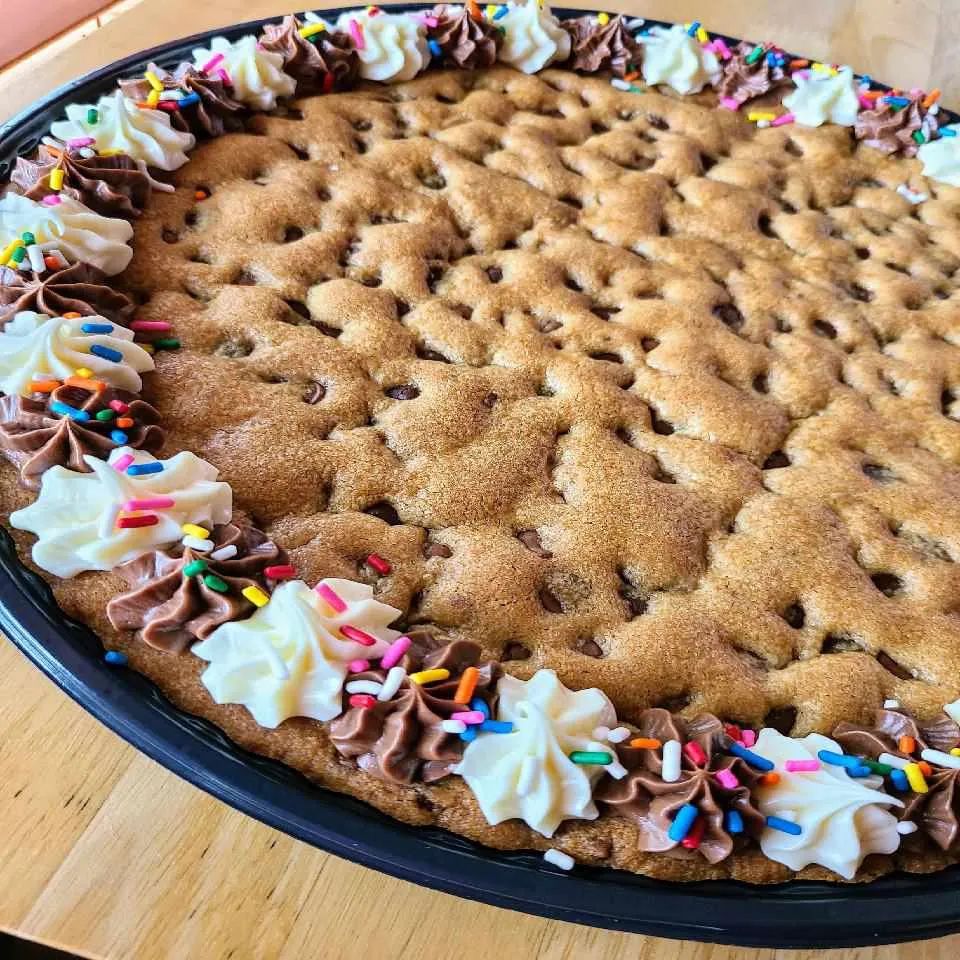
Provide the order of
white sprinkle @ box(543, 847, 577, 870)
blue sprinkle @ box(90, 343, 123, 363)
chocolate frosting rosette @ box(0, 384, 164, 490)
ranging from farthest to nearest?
blue sprinkle @ box(90, 343, 123, 363) < chocolate frosting rosette @ box(0, 384, 164, 490) < white sprinkle @ box(543, 847, 577, 870)

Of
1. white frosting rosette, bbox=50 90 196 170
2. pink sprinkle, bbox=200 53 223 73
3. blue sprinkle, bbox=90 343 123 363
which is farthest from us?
pink sprinkle, bbox=200 53 223 73

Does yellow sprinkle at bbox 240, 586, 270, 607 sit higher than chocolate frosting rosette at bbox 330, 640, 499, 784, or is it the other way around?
yellow sprinkle at bbox 240, 586, 270, 607

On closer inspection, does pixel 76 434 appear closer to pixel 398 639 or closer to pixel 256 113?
pixel 398 639

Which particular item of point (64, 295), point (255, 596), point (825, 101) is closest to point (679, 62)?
point (825, 101)

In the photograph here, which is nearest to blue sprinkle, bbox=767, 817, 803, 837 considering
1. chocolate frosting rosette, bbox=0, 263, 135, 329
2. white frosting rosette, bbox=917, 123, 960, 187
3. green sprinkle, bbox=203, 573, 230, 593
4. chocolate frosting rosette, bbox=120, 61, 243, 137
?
green sprinkle, bbox=203, 573, 230, 593

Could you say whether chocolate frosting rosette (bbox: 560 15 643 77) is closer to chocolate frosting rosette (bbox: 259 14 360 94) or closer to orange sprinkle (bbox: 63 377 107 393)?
chocolate frosting rosette (bbox: 259 14 360 94)

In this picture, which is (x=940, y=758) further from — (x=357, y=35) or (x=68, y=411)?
(x=357, y=35)

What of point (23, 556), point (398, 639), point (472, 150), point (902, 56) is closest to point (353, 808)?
point (398, 639)
